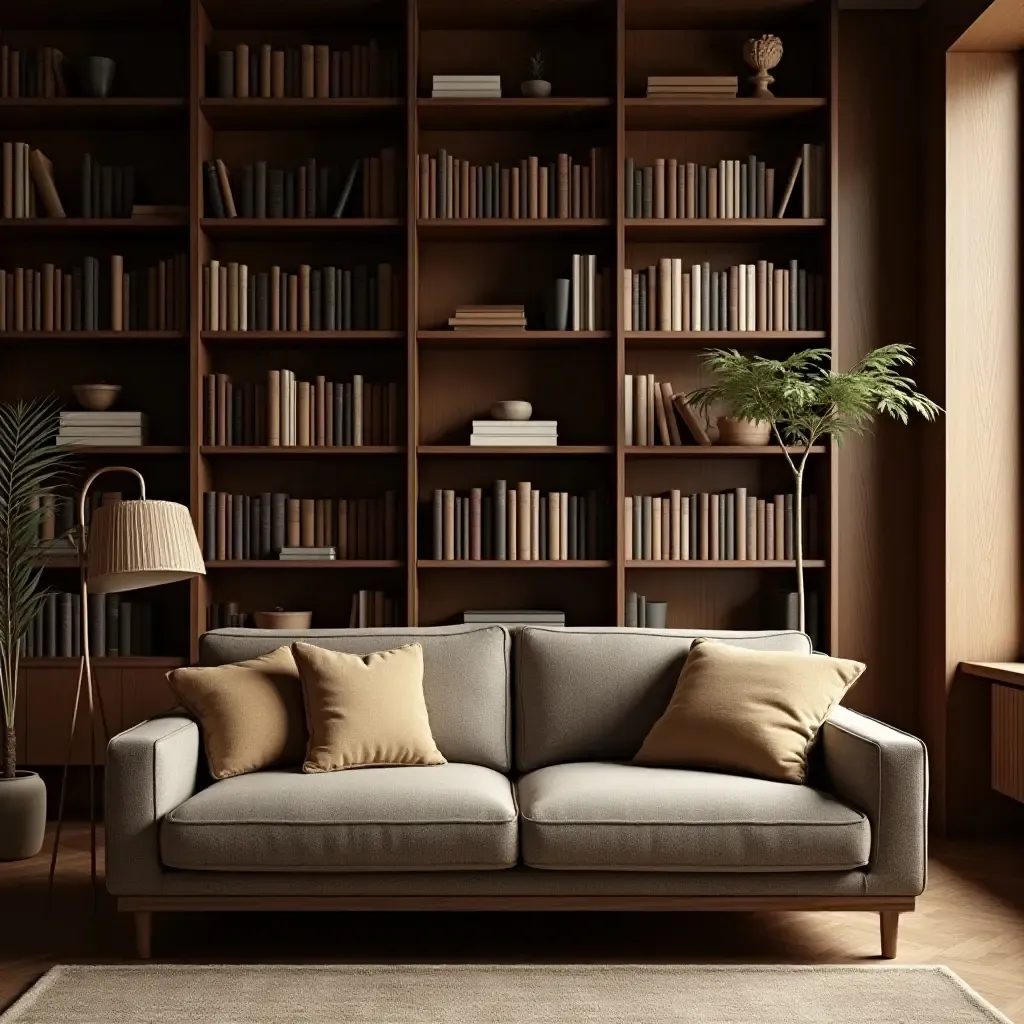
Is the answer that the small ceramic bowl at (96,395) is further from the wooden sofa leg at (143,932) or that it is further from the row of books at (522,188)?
the wooden sofa leg at (143,932)

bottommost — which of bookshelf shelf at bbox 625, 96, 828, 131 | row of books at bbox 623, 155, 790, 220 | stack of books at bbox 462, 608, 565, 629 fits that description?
stack of books at bbox 462, 608, 565, 629

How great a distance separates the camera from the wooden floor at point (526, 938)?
3.18 metres

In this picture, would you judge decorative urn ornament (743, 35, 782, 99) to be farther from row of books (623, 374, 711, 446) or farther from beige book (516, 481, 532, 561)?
beige book (516, 481, 532, 561)

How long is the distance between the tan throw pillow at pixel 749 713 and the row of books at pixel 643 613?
51.2 inches

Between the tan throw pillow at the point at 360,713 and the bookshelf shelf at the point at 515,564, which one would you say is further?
the bookshelf shelf at the point at 515,564

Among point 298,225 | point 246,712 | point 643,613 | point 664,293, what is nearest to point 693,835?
point 246,712

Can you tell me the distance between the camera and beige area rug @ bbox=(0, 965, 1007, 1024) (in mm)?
2768

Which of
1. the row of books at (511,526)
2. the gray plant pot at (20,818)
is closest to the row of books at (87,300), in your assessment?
the row of books at (511,526)

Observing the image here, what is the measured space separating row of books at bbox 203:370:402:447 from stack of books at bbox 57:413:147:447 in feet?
0.91

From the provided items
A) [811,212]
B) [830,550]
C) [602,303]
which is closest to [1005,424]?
[830,550]

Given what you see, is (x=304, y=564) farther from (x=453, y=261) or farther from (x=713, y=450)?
(x=713, y=450)

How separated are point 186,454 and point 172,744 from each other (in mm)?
1957

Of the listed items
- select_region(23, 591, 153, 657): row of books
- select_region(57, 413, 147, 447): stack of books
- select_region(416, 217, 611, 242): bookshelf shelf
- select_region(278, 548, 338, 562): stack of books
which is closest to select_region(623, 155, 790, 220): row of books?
select_region(416, 217, 611, 242): bookshelf shelf

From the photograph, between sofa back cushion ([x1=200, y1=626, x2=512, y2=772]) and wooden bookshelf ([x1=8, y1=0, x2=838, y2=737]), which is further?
wooden bookshelf ([x1=8, y1=0, x2=838, y2=737])
